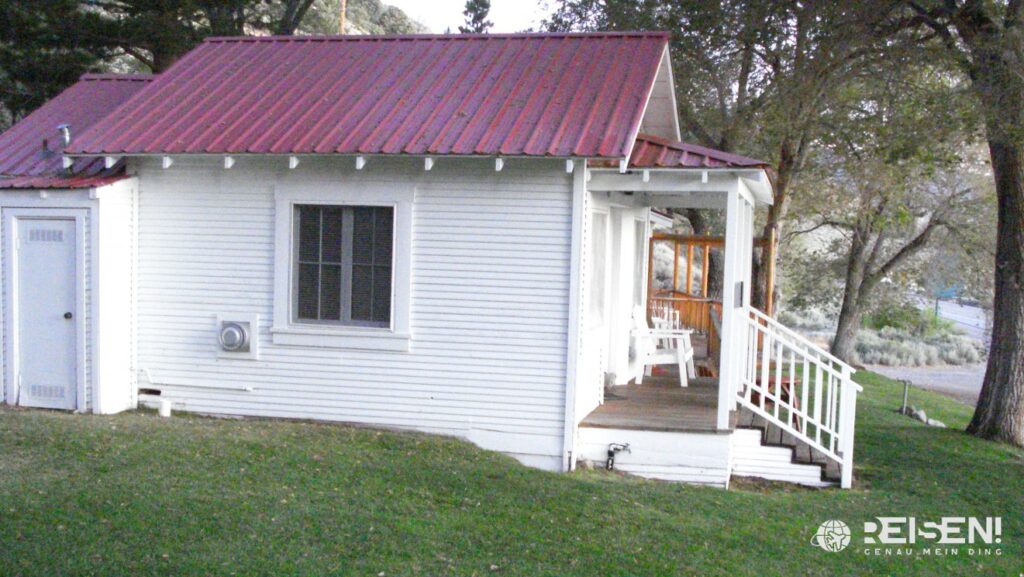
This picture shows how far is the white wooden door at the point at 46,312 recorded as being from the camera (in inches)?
375

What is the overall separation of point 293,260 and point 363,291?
2.53ft

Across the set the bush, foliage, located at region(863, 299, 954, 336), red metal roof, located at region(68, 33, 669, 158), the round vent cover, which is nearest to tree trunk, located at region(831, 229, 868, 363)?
foliage, located at region(863, 299, 954, 336)

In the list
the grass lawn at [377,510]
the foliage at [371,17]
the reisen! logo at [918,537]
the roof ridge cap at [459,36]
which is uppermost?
the foliage at [371,17]

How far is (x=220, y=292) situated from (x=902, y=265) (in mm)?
22230

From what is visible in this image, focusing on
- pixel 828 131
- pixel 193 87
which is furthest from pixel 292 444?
pixel 828 131

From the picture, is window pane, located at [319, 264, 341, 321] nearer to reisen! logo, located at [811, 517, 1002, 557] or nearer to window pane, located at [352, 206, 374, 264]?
window pane, located at [352, 206, 374, 264]

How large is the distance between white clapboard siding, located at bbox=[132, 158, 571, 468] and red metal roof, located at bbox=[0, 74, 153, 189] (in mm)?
941

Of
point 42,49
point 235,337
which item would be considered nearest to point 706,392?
point 235,337

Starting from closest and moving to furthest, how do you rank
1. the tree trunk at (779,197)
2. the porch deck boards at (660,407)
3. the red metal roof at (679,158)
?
the red metal roof at (679,158)
the porch deck boards at (660,407)
the tree trunk at (779,197)

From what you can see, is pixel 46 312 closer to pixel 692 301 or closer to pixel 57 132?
pixel 57 132

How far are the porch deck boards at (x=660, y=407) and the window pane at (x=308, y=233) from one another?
123 inches

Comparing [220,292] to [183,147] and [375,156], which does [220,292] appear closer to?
[183,147]

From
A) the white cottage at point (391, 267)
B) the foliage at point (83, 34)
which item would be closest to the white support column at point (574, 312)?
the white cottage at point (391, 267)

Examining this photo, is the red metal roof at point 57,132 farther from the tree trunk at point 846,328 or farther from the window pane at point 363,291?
the tree trunk at point 846,328
